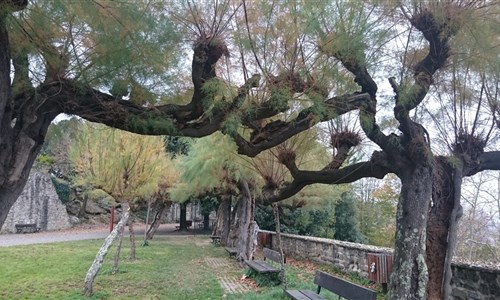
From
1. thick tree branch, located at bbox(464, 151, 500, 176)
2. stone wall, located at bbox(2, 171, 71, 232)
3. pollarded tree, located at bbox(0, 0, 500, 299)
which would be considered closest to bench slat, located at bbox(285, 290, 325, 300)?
pollarded tree, located at bbox(0, 0, 500, 299)

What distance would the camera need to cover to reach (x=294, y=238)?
16234mm

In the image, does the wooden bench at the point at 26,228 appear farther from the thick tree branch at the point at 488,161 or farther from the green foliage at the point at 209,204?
the thick tree branch at the point at 488,161

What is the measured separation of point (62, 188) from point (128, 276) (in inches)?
793

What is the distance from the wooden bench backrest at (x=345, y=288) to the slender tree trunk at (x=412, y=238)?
0.48 m

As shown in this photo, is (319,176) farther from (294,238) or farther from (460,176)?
(294,238)

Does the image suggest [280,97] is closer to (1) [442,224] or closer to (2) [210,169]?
(1) [442,224]

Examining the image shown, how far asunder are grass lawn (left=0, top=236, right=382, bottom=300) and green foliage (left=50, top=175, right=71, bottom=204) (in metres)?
12.6

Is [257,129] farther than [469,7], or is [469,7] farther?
[257,129]

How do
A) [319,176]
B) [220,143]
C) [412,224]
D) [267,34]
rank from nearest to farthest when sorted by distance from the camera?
[267,34] → [412,224] → [319,176] → [220,143]

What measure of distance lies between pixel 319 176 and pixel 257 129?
3.91ft

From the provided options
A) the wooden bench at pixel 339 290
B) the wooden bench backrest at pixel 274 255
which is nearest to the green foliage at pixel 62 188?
the wooden bench backrest at pixel 274 255

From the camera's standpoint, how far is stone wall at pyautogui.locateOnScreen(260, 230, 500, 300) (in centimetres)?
575

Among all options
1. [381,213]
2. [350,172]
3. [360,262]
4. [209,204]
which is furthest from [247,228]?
[209,204]

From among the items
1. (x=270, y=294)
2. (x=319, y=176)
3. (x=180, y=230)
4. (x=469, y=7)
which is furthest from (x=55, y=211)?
(x=469, y=7)
